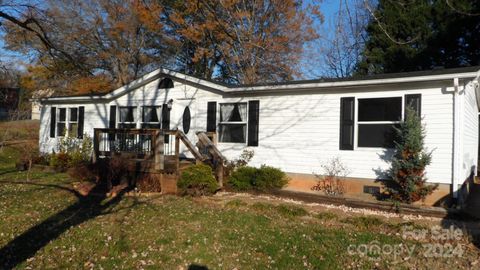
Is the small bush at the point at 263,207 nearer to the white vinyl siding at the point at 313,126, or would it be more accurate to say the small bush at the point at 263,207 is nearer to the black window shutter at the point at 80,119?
the white vinyl siding at the point at 313,126

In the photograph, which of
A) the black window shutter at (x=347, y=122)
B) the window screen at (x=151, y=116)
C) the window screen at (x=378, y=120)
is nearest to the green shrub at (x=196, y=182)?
the black window shutter at (x=347, y=122)

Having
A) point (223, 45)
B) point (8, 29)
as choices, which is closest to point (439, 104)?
point (223, 45)

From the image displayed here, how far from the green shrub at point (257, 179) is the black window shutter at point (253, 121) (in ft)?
4.24

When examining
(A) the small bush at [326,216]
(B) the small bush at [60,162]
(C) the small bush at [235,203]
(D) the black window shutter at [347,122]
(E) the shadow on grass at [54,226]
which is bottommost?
(E) the shadow on grass at [54,226]

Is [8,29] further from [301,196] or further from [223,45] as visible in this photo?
[301,196]

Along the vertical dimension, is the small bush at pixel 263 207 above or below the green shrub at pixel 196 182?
below

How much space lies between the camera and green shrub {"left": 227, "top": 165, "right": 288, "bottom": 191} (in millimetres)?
10070

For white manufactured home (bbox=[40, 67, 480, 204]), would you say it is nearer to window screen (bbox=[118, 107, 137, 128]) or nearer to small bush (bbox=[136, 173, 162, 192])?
window screen (bbox=[118, 107, 137, 128])

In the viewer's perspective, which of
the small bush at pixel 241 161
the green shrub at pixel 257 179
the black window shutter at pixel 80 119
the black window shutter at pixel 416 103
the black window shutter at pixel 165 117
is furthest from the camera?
the black window shutter at pixel 80 119

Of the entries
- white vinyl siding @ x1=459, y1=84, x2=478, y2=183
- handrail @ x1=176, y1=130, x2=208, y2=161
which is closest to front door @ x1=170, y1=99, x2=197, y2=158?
handrail @ x1=176, y1=130, x2=208, y2=161

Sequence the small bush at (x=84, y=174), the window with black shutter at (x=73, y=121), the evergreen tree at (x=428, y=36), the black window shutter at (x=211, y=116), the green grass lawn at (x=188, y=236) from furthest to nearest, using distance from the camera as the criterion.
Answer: the evergreen tree at (x=428, y=36)
the window with black shutter at (x=73, y=121)
the black window shutter at (x=211, y=116)
the small bush at (x=84, y=174)
the green grass lawn at (x=188, y=236)

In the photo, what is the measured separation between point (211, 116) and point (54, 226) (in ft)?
21.5

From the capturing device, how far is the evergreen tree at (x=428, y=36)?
1855cm

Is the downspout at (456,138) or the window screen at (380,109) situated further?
the window screen at (380,109)
